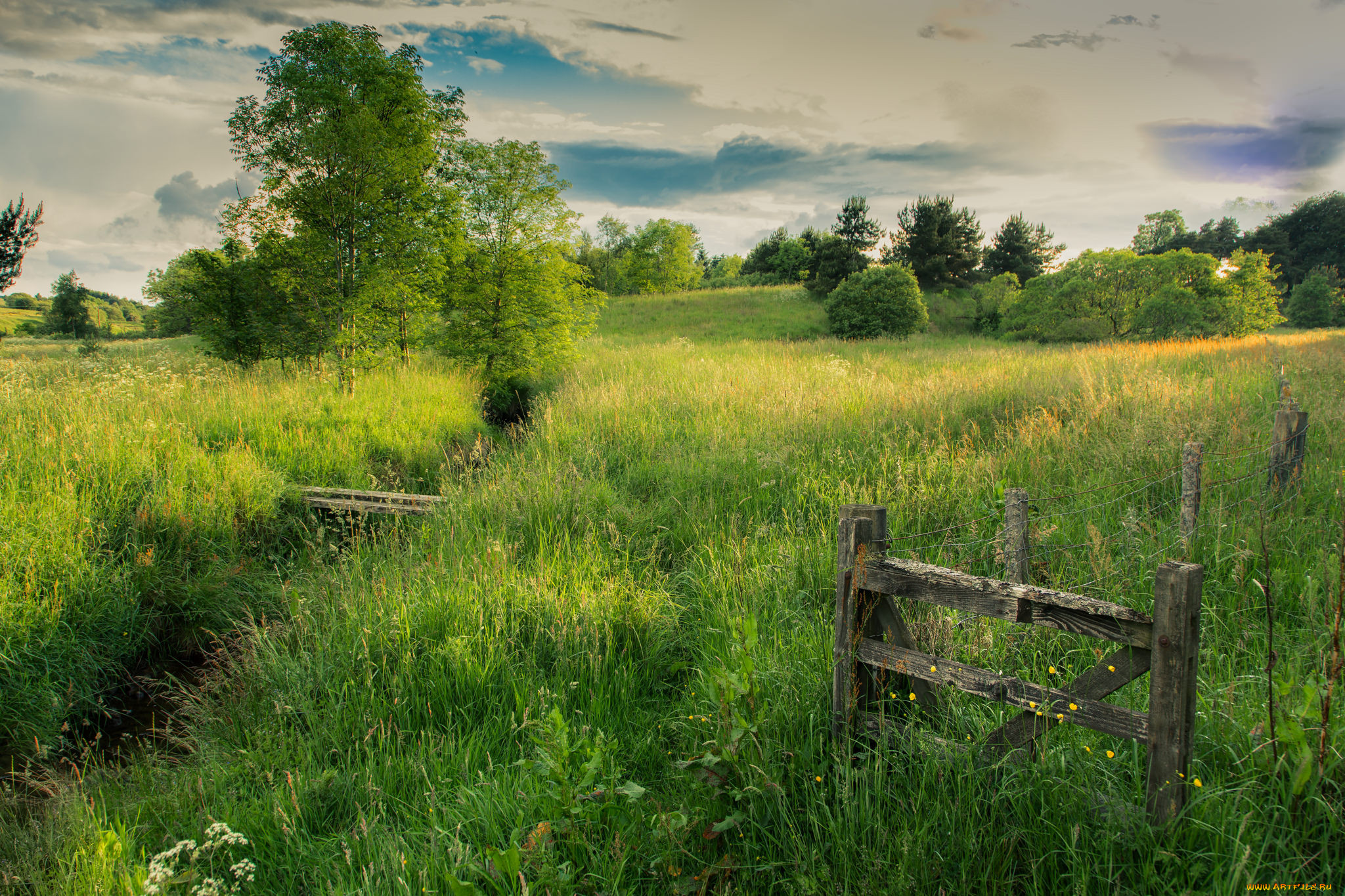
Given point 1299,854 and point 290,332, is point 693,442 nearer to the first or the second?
point 1299,854

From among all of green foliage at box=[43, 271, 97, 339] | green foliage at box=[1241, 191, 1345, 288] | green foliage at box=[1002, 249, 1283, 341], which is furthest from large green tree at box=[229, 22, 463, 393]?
green foliage at box=[1241, 191, 1345, 288]

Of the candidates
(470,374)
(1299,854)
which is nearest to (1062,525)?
(1299,854)

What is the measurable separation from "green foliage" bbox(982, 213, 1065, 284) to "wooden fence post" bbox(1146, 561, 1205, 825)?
50270 millimetres

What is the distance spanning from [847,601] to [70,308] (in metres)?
54.8

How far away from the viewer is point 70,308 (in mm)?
37438

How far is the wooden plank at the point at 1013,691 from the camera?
1.86 m

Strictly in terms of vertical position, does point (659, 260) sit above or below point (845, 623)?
above

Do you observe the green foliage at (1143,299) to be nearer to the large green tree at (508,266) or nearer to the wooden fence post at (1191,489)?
the large green tree at (508,266)

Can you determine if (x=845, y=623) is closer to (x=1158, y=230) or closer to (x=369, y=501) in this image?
(x=369, y=501)

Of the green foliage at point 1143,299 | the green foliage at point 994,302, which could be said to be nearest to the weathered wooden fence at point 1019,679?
the green foliage at point 1143,299

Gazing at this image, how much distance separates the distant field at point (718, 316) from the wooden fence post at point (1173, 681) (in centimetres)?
2421

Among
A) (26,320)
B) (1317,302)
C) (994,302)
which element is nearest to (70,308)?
(26,320)

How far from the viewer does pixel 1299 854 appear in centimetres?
176

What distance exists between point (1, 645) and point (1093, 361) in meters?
17.2
